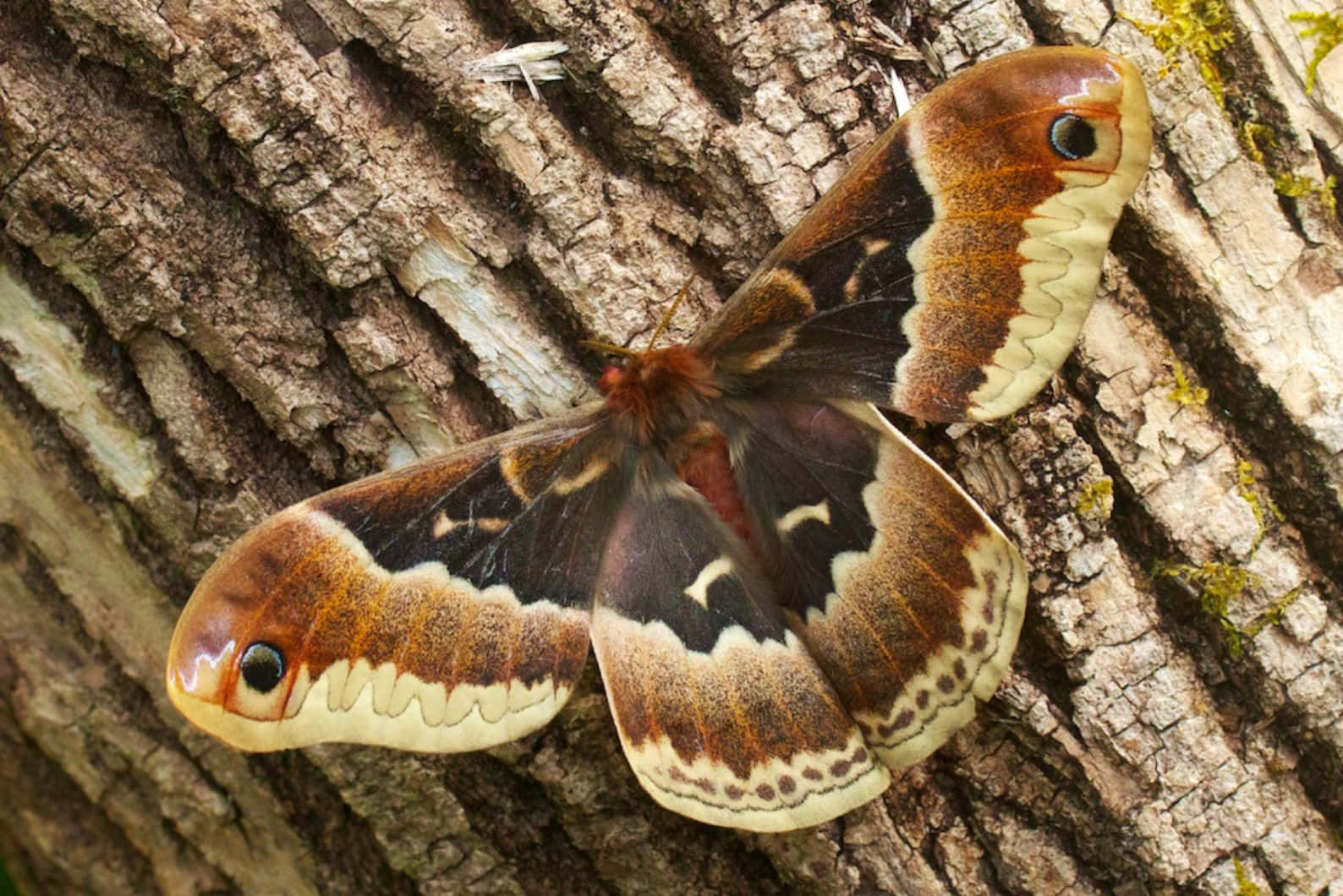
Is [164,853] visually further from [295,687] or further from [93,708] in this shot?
[295,687]

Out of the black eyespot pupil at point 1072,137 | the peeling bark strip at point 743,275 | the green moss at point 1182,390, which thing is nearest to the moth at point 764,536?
the black eyespot pupil at point 1072,137

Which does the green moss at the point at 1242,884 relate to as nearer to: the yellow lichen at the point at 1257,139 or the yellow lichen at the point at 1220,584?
the yellow lichen at the point at 1220,584

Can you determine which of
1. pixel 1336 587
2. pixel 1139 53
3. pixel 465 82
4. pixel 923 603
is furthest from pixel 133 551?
pixel 1336 587

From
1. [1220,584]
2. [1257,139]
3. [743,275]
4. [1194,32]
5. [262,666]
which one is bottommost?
[1220,584]

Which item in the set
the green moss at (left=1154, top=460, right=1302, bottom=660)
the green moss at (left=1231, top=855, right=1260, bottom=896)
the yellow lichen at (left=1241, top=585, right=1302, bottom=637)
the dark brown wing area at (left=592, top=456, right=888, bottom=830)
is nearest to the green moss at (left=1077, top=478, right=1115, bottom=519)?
the green moss at (left=1154, top=460, right=1302, bottom=660)

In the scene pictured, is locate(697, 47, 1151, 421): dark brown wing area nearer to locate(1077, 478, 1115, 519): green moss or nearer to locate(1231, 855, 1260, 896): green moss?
locate(1077, 478, 1115, 519): green moss

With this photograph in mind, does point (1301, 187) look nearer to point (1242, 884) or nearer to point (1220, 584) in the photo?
point (1220, 584)

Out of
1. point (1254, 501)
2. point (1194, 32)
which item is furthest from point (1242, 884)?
point (1194, 32)
